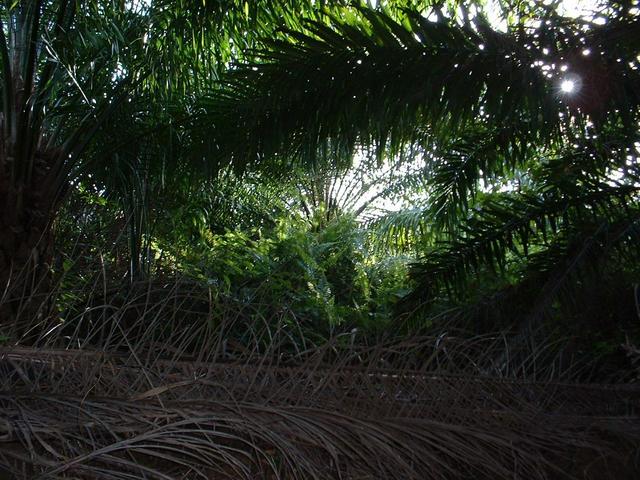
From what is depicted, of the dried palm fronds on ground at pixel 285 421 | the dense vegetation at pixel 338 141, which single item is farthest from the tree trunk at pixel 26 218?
the dried palm fronds on ground at pixel 285 421

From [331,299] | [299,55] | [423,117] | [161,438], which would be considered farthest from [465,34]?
[331,299]

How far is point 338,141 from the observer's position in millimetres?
3740

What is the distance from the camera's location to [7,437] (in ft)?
4.65

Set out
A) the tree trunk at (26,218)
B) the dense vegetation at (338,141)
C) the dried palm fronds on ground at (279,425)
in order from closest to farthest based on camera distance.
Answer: the dried palm fronds on ground at (279,425)
the dense vegetation at (338,141)
the tree trunk at (26,218)

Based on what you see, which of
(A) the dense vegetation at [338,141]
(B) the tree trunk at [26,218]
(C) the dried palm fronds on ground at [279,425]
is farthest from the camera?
(B) the tree trunk at [26,218]

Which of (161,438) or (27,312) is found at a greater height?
(27,312)

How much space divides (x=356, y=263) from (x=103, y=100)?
15.2ft

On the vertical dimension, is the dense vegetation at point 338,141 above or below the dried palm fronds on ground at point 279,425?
above

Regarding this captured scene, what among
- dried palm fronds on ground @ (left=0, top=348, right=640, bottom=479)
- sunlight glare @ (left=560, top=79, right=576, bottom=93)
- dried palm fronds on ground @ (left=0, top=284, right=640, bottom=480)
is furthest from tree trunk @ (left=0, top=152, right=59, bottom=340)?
sunlight glare @ (left=560, top=79, right=576, bottom=93)

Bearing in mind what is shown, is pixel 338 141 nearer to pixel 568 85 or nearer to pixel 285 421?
pixel 568 85

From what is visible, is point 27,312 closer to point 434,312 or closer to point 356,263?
point 434,312

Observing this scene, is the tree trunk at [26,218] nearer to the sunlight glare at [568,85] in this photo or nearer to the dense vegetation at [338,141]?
the dense vegetation at [338,141]

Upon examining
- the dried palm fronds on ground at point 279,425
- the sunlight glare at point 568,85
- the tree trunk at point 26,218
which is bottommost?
the dried palm fronds on ground at point 279,425

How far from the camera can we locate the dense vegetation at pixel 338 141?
328 cm
